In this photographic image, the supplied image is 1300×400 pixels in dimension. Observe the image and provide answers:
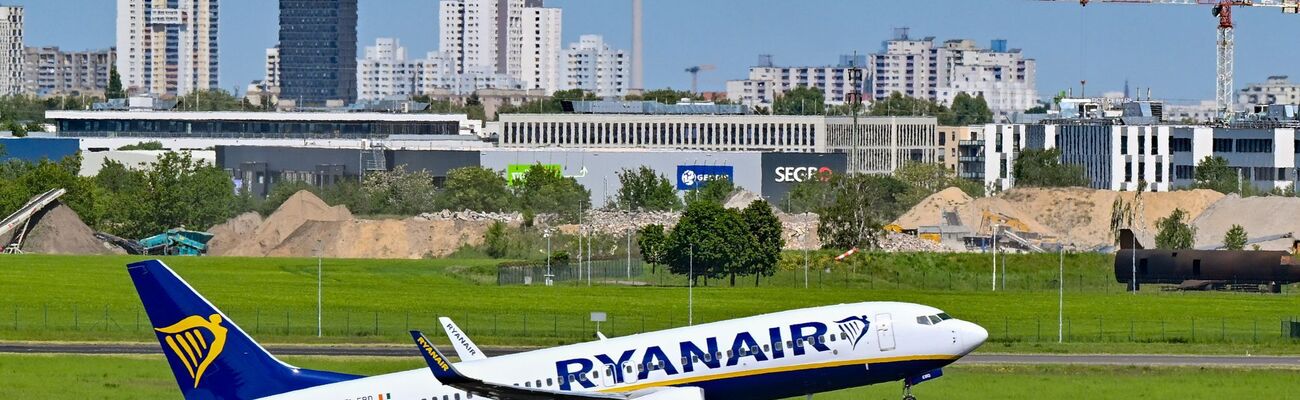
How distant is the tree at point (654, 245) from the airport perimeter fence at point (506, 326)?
35.7 m

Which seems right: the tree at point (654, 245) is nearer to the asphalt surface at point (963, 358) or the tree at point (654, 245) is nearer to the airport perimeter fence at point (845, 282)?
the airport perimeter fence at point (845, 282)

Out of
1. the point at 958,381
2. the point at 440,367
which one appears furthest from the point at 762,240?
the point at 440,367

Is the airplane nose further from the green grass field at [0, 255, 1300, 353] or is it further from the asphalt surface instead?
the green grass field at [0, 255, 1300, 353]

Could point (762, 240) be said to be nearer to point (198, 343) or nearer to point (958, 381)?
point (958, 381)

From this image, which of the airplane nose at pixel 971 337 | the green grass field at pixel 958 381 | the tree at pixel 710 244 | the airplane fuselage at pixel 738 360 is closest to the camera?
the airplane fuselage at pixel 738 360

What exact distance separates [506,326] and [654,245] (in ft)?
182

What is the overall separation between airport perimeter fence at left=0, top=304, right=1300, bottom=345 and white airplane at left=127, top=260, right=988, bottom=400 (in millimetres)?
55572

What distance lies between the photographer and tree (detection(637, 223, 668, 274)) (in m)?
196

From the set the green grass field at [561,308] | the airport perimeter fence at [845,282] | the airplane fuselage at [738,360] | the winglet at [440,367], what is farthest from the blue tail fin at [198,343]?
the airport perimeter fence at [845,282]

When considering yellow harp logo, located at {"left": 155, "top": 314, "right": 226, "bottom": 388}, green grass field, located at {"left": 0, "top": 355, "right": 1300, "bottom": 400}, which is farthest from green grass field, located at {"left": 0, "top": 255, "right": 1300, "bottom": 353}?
yellow harp logo, located at {"left": 155, "top": 314, "right": 226, "bottom": 388}

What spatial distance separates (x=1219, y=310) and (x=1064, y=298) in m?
14.7

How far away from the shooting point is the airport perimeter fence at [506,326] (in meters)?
130

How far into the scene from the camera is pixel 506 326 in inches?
5600

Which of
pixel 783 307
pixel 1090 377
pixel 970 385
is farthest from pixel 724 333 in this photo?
pixel 783 307
